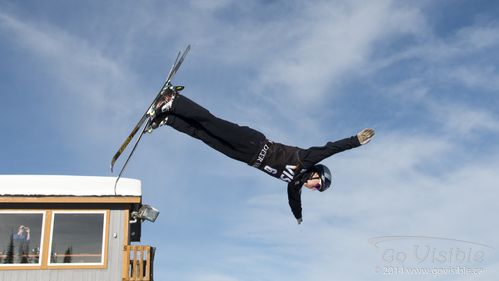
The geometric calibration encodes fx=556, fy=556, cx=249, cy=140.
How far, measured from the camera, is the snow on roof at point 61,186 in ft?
46.0

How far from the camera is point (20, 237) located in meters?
14.0

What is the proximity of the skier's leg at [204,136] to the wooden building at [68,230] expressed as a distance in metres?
6.26


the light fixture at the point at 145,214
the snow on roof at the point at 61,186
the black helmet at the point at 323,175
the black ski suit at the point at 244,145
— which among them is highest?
the snow on roof at the point at 61,186

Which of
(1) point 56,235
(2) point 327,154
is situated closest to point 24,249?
Answer: (1) point 56,235

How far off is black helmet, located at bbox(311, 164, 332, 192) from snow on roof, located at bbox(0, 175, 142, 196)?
7003 millimetres

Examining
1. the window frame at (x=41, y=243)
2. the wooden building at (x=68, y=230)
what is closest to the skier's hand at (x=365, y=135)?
the wooden building at (x=68, y=230)

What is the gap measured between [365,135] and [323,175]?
4.44 ft

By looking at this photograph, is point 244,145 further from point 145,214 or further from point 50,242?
point 50,242

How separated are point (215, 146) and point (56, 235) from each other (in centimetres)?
758

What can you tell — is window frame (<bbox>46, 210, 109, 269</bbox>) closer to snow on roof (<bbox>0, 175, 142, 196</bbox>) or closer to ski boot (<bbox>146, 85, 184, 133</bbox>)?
snow on roof (<bbox>0, 175, 142, 196</bbox>)

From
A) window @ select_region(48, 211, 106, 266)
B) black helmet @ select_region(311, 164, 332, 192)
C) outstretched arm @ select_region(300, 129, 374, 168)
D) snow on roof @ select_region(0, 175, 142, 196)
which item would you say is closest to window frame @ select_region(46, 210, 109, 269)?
window @ select_region(48, 211, 106, 266)

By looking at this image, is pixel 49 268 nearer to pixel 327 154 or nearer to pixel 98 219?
pixel 98 219

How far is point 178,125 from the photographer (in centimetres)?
837

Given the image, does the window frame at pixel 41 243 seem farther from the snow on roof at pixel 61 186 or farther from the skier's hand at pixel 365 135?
the skier's hand at pixel 365 135
